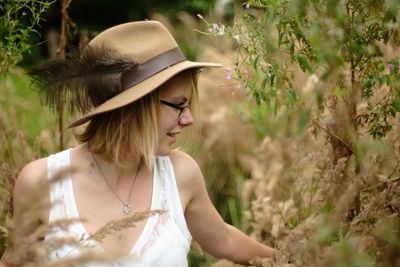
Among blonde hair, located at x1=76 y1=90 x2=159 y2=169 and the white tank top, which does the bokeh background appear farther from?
blonde hair, located at x1=76 y1=90 x2=159 y2=169

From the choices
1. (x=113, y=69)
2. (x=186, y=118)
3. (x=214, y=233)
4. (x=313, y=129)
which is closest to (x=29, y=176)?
(x=113, y=69)

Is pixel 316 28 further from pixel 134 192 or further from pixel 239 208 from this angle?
pixel 239 208

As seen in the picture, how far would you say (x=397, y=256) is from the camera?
5.80 ft

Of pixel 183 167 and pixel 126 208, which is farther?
pixel 183 167

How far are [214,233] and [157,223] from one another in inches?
12.1

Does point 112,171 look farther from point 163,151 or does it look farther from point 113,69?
point 113,69

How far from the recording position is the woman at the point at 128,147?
2.77m

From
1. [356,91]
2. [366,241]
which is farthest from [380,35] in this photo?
[366,241]

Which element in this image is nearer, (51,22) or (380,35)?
(380,35)

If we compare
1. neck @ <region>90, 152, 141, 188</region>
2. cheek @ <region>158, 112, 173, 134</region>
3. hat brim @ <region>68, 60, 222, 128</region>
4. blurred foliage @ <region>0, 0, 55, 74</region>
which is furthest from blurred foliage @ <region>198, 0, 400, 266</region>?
blurred foliage @ <region>0, 0, 55, 74</region>

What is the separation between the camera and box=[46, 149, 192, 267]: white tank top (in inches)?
108

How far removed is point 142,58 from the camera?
2863 mm

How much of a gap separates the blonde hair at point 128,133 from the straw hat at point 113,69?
0.06 meters

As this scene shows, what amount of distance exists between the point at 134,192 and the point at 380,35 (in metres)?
1.02
